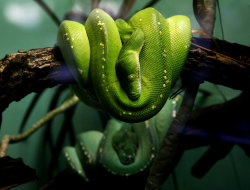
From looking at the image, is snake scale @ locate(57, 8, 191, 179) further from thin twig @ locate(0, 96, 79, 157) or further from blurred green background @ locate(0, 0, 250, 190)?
thin twig @ locate(0, 96, 79, 157)

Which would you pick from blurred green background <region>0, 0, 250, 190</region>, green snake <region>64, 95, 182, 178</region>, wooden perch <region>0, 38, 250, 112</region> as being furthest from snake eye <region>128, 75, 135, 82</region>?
green snake <region>64, 95, 182, 178</region>

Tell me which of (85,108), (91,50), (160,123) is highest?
(91,50)

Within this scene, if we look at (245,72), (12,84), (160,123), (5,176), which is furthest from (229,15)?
(5,176)

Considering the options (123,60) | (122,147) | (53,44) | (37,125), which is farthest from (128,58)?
(37,125)

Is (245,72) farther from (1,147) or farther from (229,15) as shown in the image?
(1,147)

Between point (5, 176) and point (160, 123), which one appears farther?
point (160, 123)

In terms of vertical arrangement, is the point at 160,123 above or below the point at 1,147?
below

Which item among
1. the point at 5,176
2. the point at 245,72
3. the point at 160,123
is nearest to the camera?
the point at 5,176
